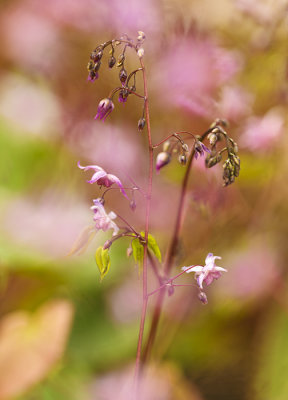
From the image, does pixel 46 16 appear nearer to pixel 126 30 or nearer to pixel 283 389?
pixel 126 30

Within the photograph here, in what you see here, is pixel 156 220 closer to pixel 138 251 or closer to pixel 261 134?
pixel 261 134

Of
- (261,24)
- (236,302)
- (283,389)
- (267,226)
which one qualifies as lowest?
(283,389)

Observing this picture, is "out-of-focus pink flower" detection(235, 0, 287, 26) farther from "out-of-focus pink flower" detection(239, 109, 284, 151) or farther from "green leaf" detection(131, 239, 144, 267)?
"green leaf" detection(131, 239, 144, 267)

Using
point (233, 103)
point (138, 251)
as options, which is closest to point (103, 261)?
point (138, 251)

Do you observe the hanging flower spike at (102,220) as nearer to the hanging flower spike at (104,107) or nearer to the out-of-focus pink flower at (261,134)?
the hanging flower spike at (104,107)

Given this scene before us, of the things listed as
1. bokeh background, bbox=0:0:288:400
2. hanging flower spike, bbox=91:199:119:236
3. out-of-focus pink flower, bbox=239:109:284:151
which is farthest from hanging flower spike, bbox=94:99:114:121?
out-of-focus pink flower, bbox=239:109:284:151

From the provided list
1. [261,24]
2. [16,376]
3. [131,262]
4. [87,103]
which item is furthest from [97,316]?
[261,24]

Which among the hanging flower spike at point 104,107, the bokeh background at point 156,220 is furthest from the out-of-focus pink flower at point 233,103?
the hanging flower spike at point 104,107
